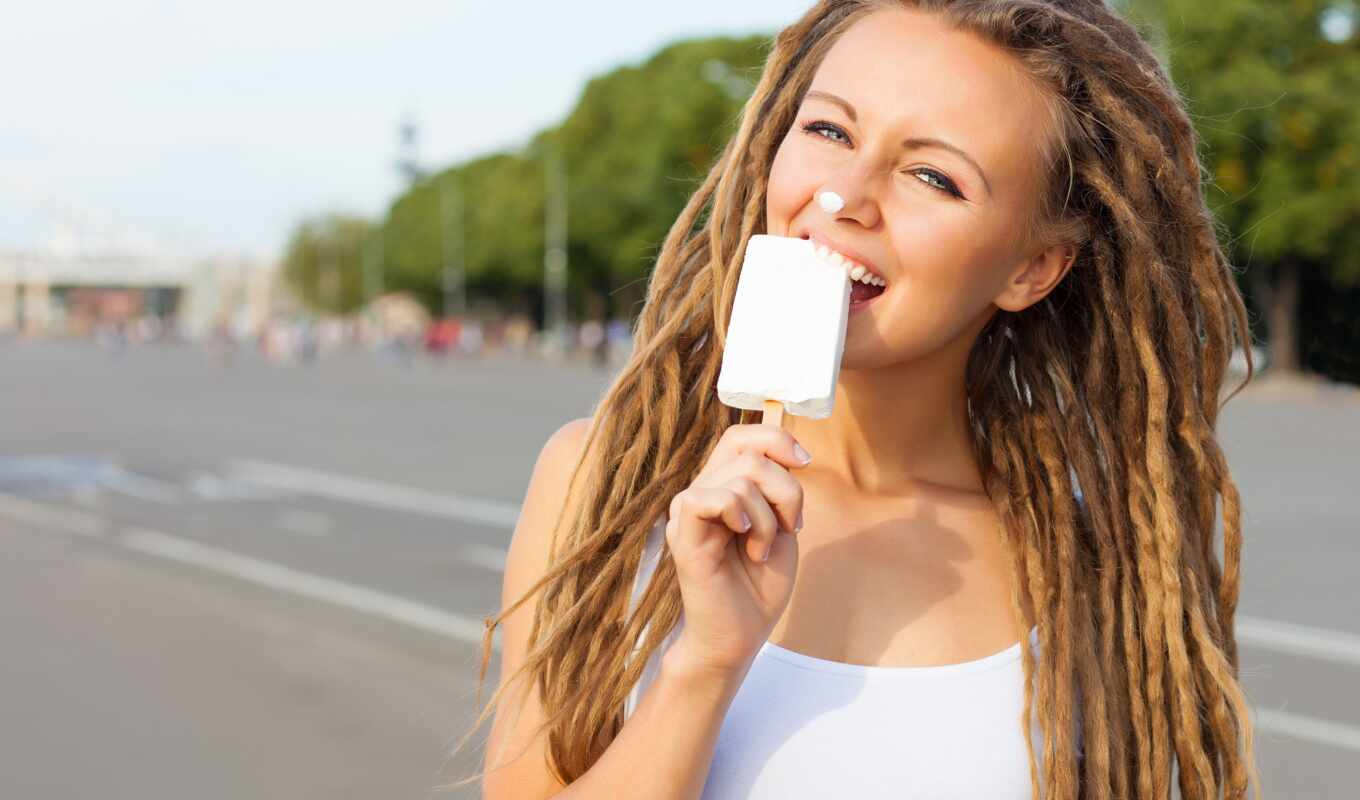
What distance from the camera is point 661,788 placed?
75.2 inches

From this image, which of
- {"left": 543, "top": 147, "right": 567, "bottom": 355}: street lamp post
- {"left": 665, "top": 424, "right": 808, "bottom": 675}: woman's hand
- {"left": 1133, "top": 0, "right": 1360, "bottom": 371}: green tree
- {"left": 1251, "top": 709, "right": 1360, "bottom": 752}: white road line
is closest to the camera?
{"left": 665, "top": 424, "right": 808, "bottom": 675}: woman's hand

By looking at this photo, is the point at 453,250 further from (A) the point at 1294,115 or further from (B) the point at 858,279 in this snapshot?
(B) the point at 858,279

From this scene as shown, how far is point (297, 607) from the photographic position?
9477mm

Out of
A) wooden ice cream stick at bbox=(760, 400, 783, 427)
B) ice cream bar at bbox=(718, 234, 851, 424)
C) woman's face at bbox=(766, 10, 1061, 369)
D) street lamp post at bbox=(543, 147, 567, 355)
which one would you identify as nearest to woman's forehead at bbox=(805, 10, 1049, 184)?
woman's face at bbox=(766, 10, 1061, 369)

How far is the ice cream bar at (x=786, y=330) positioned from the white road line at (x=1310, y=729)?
17.6ft

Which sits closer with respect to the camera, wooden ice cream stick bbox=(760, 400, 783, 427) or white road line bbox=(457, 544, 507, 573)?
wooden ice cream stick bbox=(760, 400, 783, 427)

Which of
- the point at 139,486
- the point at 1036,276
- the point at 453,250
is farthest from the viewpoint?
the point at 453,250

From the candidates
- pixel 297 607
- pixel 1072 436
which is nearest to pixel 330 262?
pixel 297 607

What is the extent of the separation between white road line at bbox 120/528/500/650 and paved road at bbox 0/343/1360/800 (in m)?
0.03

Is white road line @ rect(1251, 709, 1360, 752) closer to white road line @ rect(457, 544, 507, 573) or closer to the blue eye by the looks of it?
white road line @ rect(457, 544, 507, 573)

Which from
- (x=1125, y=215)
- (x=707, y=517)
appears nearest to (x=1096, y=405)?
(x=1125, y=215)

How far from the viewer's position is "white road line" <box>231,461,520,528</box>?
13430 millimetres

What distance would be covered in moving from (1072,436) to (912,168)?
61 cm

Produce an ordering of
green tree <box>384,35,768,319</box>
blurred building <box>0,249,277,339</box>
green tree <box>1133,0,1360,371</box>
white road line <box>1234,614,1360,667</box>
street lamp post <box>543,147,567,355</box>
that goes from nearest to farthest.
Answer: white road line <box>1234,614,1360,667</box> → green tree <box>1133,0,1360,371</box> → green tree <box>384,35,768,319</box> → street lamp post <box>543,147,567,355</box> → blurred building <box>0,249,277,339</box>
